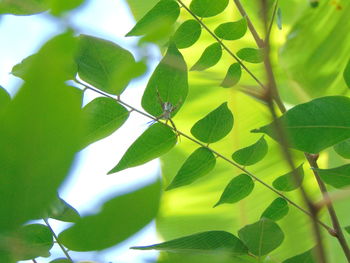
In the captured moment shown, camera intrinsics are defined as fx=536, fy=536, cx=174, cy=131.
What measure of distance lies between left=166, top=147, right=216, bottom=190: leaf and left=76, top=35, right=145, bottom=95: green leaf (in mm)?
122

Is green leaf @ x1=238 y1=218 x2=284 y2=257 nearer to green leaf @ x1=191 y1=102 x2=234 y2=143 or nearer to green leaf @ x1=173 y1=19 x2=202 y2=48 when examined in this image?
green leaf @ x1=191 y1=102 x2=234 y2=143

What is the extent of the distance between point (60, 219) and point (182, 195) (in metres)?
0.80

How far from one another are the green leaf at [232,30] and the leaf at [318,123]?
0.21 metres

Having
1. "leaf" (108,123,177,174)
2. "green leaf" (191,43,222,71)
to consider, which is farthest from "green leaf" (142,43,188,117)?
"green leaf" (191,43,222,71)

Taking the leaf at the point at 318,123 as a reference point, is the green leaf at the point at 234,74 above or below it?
above

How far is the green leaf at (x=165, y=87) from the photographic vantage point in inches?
21.6

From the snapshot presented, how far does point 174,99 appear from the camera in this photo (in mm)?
572

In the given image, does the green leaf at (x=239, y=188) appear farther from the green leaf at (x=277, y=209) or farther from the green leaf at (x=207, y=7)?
the green leaf at (x=207, y=7)

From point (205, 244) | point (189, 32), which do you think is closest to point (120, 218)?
point (205, 244)

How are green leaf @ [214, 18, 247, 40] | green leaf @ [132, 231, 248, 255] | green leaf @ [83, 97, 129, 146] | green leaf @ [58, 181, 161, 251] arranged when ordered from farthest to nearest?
1. green leaf @ [214, 18, 247, 40]
2. green leaf @ [83, 97, 129, 146]
3. green leaf @ [132, 231, 248, 255]
4. green leaf @ [58, 181, 161, 251]

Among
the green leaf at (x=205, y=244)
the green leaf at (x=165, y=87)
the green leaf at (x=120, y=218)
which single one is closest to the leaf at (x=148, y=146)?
the green leaf at (x=165, y=87)

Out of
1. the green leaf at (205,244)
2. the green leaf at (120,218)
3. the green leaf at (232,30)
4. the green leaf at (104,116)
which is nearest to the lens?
the green leaf at (120,218)

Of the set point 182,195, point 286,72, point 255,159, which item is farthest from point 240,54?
point 182,195

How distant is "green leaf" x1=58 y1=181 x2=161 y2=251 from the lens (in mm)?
196
